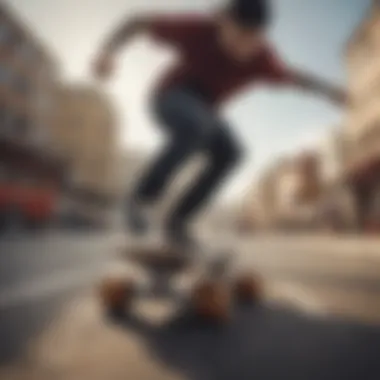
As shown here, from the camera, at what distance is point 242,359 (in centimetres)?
106

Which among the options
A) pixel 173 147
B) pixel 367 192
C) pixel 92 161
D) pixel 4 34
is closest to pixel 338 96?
pixel 173 147

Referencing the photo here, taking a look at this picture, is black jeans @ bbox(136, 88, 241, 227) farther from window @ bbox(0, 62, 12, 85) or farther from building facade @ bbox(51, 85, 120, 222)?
window @ bbox(0, 62, 12, 85)

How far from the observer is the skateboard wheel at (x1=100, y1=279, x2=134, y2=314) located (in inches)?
58.4

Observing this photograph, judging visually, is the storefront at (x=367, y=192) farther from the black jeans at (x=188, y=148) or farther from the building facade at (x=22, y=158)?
the black jeans at (x=188, y=148)

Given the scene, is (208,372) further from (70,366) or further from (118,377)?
(70,366)

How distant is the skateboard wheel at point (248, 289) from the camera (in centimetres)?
181

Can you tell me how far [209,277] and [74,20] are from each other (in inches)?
58.9

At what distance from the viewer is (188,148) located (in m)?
1.76

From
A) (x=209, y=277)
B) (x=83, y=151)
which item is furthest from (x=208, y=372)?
(x=83, y=151)

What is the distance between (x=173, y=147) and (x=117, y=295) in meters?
0.60

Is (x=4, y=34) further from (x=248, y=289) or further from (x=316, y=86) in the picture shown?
(x=248, y=289)

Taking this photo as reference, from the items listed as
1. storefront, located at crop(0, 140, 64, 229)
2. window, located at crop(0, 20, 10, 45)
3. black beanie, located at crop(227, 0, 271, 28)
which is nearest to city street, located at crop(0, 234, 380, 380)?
black beanie, located at crop(227, 0, 271, 28)

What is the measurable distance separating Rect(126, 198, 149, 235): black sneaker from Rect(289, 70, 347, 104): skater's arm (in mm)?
840

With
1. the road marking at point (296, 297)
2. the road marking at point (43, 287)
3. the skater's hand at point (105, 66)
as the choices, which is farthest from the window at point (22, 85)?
the road marking at point (296, 297)
